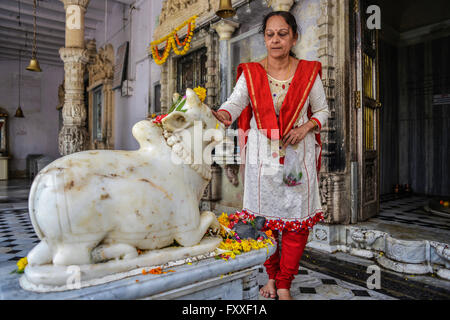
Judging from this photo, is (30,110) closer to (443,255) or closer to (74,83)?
(74,83)

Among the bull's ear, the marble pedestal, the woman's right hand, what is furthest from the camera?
the woman's right hand

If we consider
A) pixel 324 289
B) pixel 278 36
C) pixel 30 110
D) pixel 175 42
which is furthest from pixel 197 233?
pixel 30 110

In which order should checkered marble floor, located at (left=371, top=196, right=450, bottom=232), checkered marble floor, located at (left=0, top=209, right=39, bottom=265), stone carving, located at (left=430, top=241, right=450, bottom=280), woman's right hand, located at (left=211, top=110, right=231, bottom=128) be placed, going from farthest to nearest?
A: 1. checkered marble floor, located at (left=371, top=196, right=450, bottom=232)
2. checkered marble floor, located at (left=0, top=209, right=39, bottom=265)
3. stone carving, located at (left=430, top=241, right=450, bottom=280)
4. woman's right hand, located at (left=211, top=110, right=231, bottom=128)

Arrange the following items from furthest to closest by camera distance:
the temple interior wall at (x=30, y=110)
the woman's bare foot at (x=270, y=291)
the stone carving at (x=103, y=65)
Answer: the temple interior wall at (x=30, y=110) < the stone carving at (x=103, y=65) < the woman's bare foot at (x=270, y=291)

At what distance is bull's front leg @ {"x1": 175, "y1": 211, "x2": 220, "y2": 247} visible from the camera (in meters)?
1.38

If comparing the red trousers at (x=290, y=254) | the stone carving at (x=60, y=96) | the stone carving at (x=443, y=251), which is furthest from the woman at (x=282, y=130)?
the stone carving at (x=60, y=96)

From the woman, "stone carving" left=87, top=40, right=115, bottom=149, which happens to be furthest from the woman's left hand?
"stone carving" left=87, top=40, right=115, bottom=149

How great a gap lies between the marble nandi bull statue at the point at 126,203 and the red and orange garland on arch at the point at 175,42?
4.58m

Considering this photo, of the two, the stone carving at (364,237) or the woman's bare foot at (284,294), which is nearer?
the woman's bare foot at (284,294)

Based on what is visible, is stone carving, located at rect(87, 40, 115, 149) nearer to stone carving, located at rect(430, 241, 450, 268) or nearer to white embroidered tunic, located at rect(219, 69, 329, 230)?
white embroidered tunic, located at rect(219, 69, 329, 230)

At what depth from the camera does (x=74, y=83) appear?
6.96 metres

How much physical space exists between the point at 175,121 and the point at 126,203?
0.43 metres

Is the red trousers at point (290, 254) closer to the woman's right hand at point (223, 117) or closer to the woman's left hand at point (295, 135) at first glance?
the woman's left hand at point (295, 135)

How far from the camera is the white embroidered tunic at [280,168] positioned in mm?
1883
